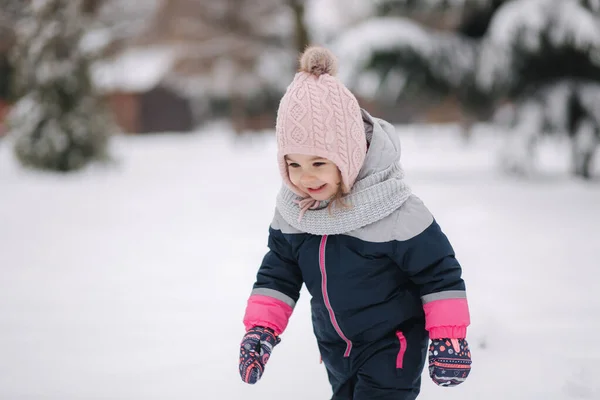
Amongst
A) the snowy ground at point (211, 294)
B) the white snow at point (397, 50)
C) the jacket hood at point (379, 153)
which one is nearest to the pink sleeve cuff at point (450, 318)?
the jacket hood at point (379, 153)

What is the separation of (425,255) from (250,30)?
16997 mm

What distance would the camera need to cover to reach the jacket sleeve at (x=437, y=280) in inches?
58.0

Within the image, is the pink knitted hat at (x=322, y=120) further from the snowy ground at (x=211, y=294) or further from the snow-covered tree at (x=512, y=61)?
the snow-covered tree at (x=512, y=61)

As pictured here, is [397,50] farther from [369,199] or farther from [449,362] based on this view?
[449,362]

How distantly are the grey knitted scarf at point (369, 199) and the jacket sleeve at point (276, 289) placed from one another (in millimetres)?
122

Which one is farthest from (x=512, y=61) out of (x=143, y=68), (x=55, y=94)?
(x=143, y=68)

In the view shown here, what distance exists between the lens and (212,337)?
2.65m

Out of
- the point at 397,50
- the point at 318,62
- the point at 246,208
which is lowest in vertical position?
the point at 318,62

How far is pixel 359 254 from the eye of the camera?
1.55m

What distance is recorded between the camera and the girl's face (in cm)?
153

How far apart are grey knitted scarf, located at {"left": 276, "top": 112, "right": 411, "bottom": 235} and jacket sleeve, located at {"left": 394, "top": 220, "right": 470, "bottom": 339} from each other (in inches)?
4.5

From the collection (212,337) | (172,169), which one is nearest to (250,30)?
(172,169)

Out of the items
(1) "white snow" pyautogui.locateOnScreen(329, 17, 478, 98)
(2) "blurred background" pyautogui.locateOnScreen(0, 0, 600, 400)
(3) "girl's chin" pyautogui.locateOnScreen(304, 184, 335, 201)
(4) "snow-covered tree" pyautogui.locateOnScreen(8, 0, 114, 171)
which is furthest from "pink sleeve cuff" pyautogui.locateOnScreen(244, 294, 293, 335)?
(4) "snow-covered tree" pyautogui.locateOnScreen(8, 0, 114, 171)

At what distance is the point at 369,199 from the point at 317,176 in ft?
0.50
